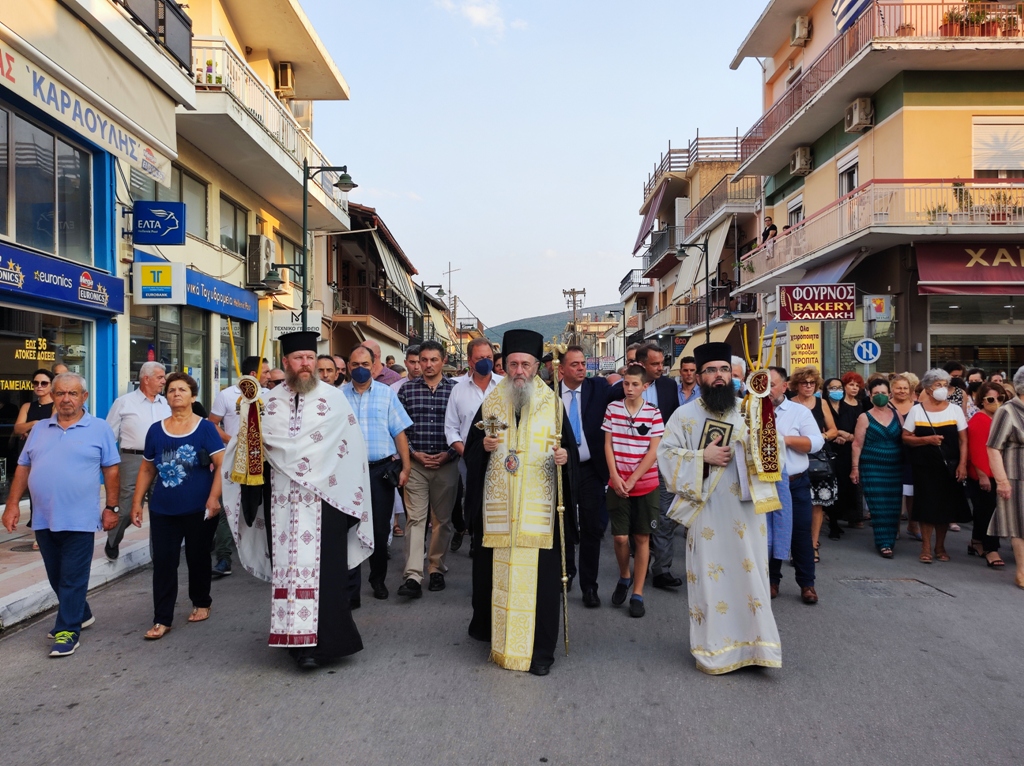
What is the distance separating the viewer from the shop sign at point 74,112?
30.1 feet

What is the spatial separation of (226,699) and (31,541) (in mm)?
5579

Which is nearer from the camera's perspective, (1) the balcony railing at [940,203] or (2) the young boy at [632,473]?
(2) the young boy at [632,473]

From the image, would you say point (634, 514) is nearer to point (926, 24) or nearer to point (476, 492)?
point (476, 492)

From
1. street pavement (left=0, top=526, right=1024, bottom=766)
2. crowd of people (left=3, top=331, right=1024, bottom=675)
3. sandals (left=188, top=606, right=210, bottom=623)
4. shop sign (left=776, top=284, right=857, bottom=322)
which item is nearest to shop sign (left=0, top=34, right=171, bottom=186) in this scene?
crowd of people (left=3, top=331, right=1024, bottom=675)

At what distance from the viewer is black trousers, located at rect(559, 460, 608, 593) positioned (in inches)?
262

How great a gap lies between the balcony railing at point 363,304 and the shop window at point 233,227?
967 centimetres

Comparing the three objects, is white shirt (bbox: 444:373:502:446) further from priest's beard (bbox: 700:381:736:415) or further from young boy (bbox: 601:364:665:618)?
priest's beard (bbox: 700:381:736:415)

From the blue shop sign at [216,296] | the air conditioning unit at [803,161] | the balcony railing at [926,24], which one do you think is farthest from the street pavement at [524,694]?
the air conditioning unit at [803,161]

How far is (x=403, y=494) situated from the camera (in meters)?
7.39

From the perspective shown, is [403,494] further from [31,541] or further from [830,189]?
[830,189]

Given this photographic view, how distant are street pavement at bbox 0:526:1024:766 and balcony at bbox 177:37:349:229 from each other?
1116 centimetres

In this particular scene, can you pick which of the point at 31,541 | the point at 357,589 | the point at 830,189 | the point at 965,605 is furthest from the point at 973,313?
the point at 31,541

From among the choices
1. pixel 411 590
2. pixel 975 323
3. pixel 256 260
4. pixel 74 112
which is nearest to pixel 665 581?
pixel 411 590

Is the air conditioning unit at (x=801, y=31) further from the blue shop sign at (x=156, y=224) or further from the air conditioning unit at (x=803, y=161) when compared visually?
the blue shop sign at (x=156, y=224)
